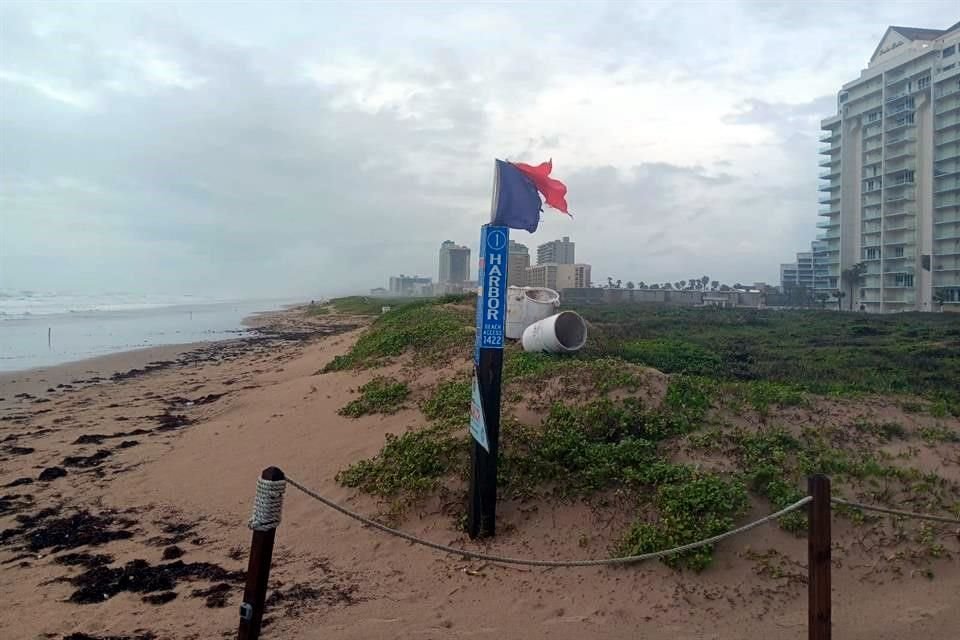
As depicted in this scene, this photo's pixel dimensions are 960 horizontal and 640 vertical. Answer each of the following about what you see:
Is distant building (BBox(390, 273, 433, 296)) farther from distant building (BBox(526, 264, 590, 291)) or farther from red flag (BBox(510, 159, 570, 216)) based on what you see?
red flag (BBox(510, 159, 570, 216))

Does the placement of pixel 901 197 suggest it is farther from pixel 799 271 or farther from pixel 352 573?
pixel 352 573

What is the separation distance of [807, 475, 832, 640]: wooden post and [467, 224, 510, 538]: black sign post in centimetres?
247

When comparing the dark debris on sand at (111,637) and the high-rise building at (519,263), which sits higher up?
the high-rise building at (519,263)

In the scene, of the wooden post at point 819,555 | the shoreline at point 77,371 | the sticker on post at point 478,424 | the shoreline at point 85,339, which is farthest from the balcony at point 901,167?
the wooden post at point 819,555

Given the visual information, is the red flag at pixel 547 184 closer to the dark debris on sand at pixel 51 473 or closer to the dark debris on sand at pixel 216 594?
the dark debris on sand at pixel 216 594

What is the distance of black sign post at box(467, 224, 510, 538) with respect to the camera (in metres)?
5.37

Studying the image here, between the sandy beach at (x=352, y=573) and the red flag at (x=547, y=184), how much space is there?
2640 mm

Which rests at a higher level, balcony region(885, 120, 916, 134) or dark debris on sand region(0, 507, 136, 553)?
balcony region(885, 120, 916, 134)

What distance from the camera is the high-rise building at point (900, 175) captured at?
6788cm

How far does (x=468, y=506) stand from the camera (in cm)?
563

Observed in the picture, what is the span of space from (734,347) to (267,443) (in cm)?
1177

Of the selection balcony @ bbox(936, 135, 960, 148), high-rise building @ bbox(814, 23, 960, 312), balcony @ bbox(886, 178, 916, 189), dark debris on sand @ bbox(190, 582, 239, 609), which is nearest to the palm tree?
high-rise building @ bbox(814, 23, 960, 312)

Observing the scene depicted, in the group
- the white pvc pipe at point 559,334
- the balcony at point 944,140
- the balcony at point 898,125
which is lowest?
the white pvc pipe at point 559,334

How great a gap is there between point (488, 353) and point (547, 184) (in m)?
1.53
